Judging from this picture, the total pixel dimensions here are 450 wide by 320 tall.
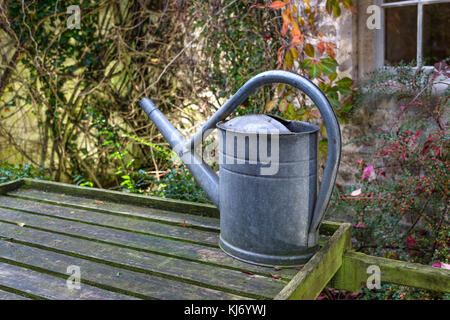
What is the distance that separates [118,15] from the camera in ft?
12.9

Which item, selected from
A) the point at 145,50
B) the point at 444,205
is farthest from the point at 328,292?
the point at 145,50

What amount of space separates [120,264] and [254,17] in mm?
2190

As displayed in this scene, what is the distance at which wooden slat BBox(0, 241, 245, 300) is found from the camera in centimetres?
116

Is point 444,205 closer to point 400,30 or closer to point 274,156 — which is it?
point 274,156

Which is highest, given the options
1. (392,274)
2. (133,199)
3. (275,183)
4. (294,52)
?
(294,52)

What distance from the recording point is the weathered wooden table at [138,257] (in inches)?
46.6

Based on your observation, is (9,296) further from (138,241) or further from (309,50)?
(309,50)

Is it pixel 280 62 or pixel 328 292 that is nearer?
pixel 328 292

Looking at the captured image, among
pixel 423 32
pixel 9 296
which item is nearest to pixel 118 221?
pixel 9 296

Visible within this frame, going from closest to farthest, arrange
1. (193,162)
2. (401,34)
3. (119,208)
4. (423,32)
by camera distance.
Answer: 1. (193,162)
2. (119,208)
3. (423,32)
4. (401,34)

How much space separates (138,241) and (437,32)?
4.33 meters

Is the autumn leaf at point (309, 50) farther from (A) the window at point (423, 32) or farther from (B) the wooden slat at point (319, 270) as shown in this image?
(A) the window at point (423, 32)

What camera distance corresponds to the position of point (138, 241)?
4.98ft

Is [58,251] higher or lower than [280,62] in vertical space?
lower
